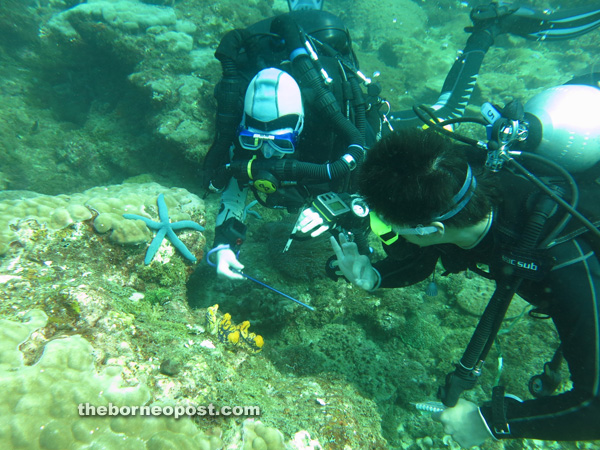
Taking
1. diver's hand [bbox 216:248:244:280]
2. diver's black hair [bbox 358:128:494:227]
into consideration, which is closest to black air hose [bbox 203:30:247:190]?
diver's hand [bbox 216:248:244:280]

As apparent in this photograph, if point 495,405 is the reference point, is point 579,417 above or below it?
above

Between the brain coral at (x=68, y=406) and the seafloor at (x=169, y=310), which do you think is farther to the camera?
the seafloor at (x=169, y=310)

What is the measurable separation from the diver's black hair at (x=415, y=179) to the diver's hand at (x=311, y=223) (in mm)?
1349

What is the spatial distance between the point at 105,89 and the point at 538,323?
36.5ft

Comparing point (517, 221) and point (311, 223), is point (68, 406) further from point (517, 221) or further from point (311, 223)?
point (517, 221)

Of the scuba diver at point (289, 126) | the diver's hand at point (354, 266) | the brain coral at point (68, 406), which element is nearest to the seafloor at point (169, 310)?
the brain coral at point (68, 406)

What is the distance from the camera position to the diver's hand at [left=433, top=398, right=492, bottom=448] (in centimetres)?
182

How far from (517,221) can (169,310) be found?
3081 millimetres

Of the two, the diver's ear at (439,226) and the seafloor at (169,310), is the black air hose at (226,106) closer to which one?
the seafloor at (169,310)

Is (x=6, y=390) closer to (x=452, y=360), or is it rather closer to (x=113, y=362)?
(x=113, y=362)

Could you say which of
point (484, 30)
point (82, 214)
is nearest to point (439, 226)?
point (82, 214)

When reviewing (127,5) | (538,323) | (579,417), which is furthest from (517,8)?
(127,5)

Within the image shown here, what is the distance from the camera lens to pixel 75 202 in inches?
142

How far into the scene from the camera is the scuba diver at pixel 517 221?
1402 mm
